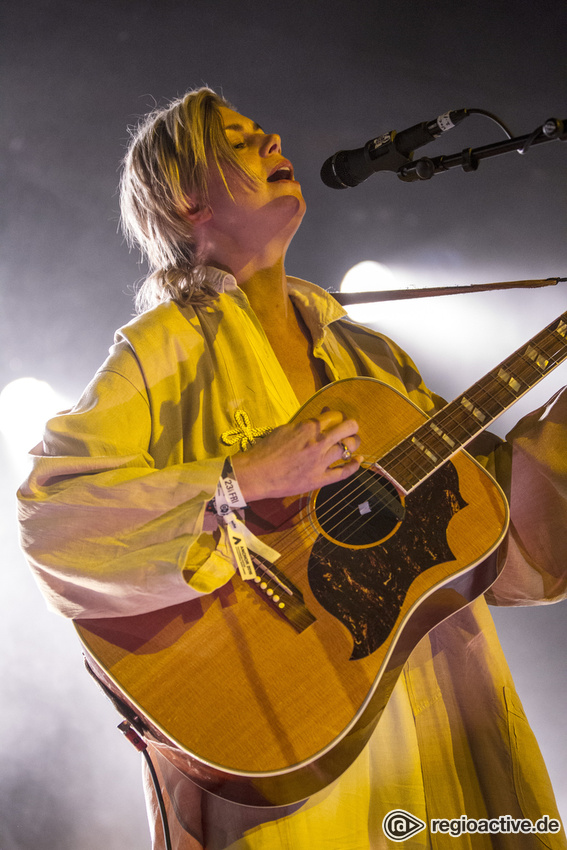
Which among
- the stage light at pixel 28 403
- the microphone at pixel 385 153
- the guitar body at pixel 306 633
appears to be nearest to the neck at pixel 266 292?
the microphone at pixel 385 153

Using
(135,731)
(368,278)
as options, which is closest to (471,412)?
(135,731)

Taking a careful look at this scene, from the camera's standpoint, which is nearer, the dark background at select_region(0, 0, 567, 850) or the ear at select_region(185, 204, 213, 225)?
the ear at select_region(185, 204, 213, 225)

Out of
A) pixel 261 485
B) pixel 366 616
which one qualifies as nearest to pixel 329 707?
pixel 366 616

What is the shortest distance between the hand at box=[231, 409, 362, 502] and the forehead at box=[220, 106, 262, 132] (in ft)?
3.58

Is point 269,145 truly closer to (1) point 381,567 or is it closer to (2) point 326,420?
(2) point 326,420

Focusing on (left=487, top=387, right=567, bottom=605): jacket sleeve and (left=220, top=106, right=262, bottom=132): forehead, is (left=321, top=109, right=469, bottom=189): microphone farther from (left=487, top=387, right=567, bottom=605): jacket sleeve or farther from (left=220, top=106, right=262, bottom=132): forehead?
(left=487, top=387, right=567, bottom=605): jacket sleeve

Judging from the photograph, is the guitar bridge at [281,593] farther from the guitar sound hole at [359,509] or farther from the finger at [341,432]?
the finger at [341,432]

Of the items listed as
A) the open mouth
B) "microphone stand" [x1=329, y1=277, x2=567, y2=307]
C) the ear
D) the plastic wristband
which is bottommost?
the plastic wristband

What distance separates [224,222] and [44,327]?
63.9 inches

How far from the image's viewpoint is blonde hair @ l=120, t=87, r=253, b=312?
5.74ft

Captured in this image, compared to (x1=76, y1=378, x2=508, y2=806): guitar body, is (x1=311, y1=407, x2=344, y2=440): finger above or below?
above

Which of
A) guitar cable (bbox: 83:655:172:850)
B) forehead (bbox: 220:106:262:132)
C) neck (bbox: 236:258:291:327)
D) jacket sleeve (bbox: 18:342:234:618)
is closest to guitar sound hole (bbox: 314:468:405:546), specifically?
jacket sleeve (bbox: 18:342:234:618)

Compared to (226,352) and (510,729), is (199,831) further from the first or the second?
(226,352)

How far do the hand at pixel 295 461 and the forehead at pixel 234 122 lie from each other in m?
1.09
